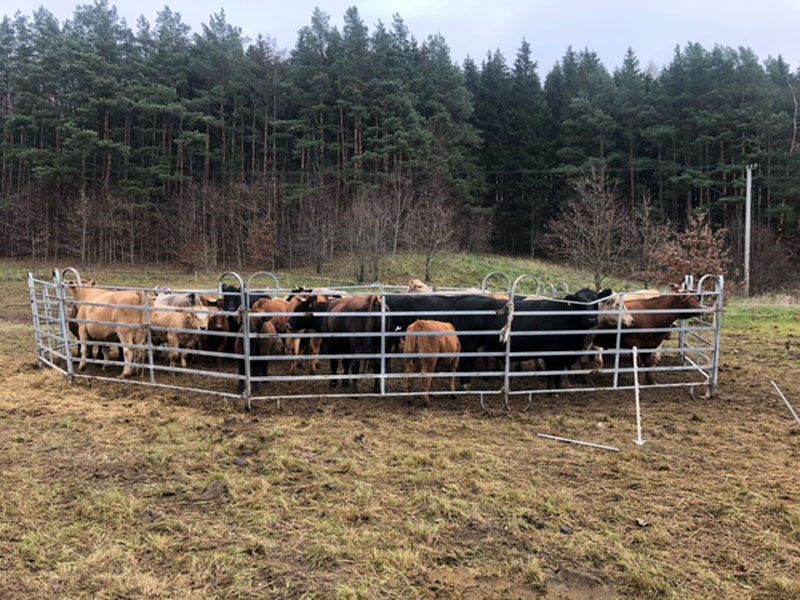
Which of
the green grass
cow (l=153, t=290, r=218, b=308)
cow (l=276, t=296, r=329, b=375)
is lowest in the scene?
the green grass

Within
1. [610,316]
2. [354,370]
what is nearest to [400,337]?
[354,370]

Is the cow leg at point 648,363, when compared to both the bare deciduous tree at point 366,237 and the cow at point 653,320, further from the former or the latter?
the bare deciduous tree at point 366,237

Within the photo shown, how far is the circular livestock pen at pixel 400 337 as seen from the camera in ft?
25.7

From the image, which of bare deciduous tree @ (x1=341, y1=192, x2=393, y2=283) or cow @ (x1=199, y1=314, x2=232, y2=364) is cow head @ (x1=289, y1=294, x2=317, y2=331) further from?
bare deciduous tree @ (x1=341, y1=192, x2=393, y2=283)

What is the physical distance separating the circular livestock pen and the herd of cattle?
0.07 feet

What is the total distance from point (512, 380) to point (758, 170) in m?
39.2

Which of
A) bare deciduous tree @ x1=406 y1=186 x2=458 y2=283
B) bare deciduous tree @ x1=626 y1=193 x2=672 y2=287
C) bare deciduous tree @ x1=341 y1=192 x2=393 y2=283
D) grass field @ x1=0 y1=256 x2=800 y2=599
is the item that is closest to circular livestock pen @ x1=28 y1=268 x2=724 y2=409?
grass field @ x1=0 y1=256 x2=800 y2=599

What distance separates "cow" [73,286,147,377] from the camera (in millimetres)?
8977

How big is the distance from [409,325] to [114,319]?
200 inches

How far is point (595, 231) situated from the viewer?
21.5 meters

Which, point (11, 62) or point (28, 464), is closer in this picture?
point (28, 464)

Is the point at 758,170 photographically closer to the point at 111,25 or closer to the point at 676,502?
the point at 676,502

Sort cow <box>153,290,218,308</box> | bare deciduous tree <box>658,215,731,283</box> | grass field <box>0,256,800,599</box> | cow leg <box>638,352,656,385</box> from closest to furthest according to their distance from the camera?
grass field <box>0,256,800,599</box>
cow leg <box>638,352,656,385</box>
cow <box>153,290,218,308</box>
bare deciduous tree <box>658,215,731,283</box>

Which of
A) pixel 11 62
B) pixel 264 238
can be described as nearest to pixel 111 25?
pixel 11 62
